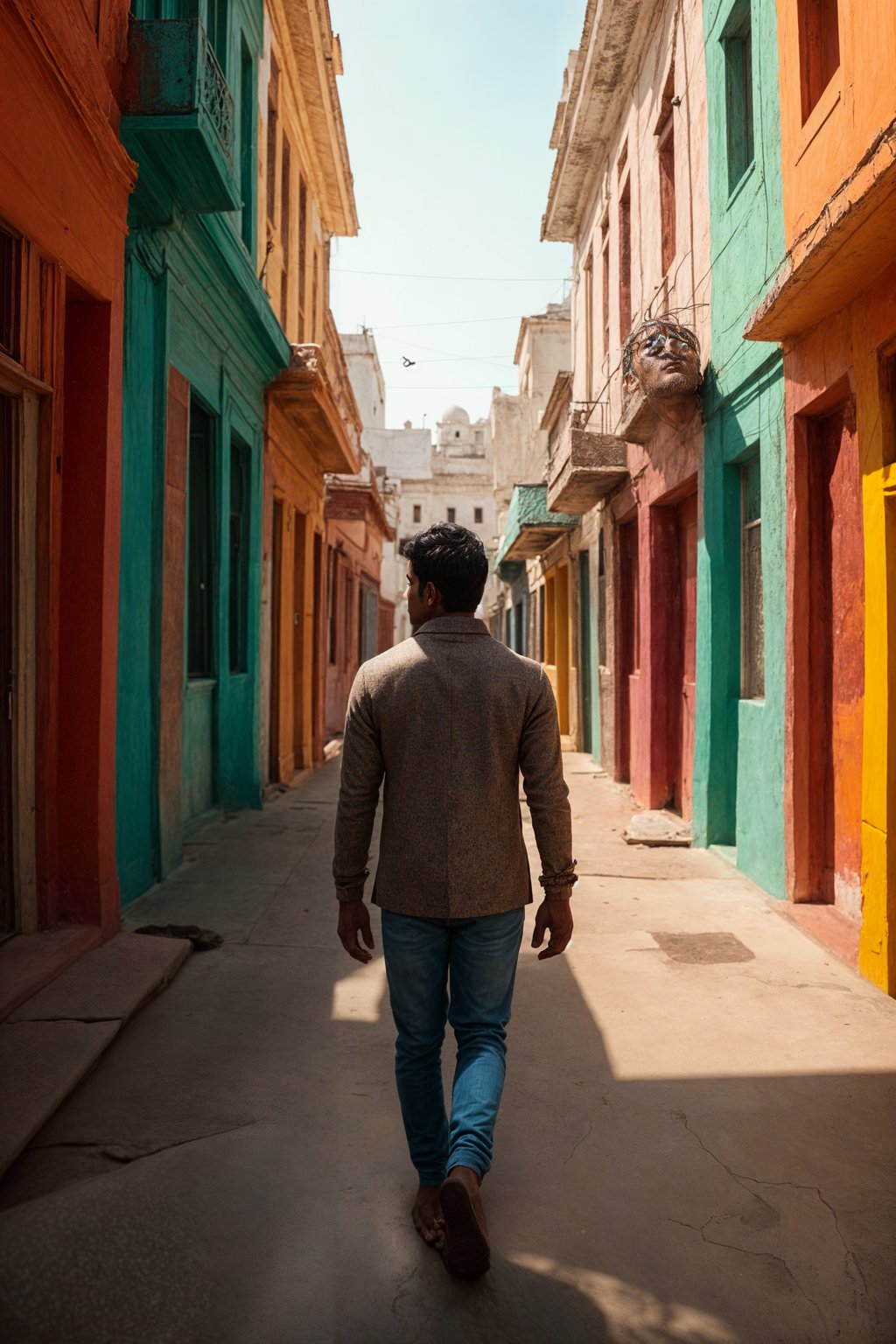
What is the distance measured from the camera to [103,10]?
4945 millimetres

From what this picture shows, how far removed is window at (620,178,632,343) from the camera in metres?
11.0

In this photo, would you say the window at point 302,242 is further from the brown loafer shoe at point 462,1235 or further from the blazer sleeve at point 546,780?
the brown loafer shoe at point 462,1235

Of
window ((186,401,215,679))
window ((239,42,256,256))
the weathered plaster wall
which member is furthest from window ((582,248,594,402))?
window ((186,401,215,679))

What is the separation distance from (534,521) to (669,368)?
886 centimetres

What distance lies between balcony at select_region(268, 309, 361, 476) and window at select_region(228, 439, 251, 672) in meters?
1.04

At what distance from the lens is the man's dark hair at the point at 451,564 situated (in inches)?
106

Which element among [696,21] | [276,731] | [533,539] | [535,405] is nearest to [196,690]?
[276,731]

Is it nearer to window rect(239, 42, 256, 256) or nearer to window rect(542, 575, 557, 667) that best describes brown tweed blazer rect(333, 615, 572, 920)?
window rect(239, 42, 256, 256)

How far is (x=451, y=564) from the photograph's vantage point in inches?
106

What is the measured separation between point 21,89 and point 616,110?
9.16 metres

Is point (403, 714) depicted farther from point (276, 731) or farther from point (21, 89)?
point (276, 731)

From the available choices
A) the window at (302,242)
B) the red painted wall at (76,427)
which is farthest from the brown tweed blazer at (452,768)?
the window at (302,242)

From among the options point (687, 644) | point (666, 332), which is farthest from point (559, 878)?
point (687, 644)

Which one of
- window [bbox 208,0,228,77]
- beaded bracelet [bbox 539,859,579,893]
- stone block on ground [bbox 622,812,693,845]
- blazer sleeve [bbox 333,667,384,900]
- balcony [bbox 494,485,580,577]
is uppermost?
window [bbox 208,0,228,77]
